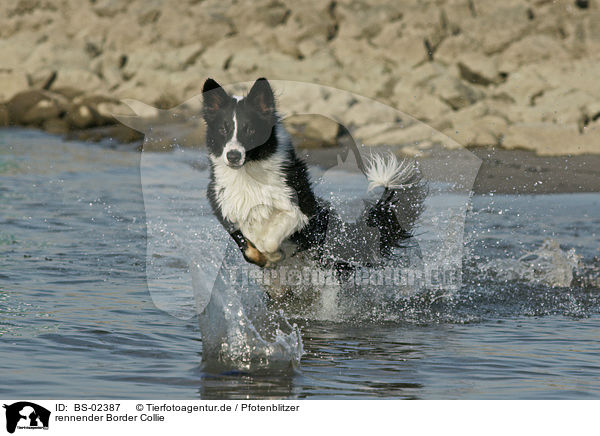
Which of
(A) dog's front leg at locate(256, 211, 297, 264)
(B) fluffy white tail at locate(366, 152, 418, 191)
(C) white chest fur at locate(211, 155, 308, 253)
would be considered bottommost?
(A) dog's front leg at locate(256, 211, 297, 264)

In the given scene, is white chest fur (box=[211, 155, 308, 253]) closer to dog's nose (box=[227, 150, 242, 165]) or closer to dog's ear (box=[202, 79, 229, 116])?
dog's nose (box=[227, 150, 242, 165])

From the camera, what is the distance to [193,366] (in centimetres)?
477

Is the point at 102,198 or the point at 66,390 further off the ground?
the point at 102,198

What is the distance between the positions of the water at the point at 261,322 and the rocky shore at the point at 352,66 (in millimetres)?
3421

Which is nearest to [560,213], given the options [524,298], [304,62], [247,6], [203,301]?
[524,298]

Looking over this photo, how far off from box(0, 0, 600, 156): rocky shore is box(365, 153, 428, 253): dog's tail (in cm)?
570

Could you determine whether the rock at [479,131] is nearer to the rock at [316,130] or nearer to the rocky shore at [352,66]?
the rocky shore at [352,66]

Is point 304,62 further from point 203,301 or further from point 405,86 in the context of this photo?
point 203,301

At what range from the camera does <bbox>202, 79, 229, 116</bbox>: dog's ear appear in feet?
18.8

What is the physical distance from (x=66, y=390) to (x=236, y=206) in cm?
217

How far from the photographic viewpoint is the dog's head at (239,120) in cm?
571
